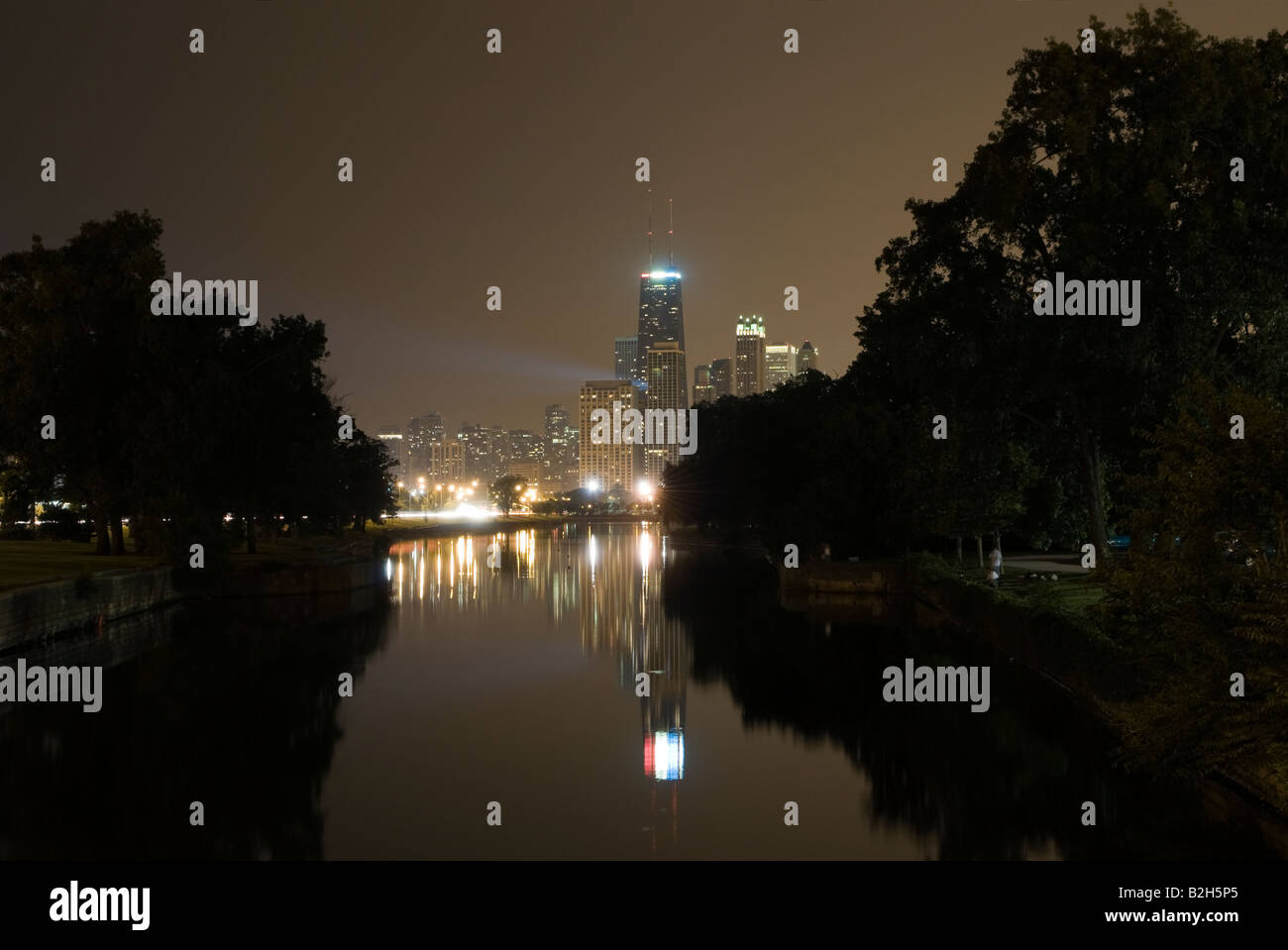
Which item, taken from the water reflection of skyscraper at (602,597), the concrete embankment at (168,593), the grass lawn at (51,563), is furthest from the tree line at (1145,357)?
the grass lawn at (51,563)

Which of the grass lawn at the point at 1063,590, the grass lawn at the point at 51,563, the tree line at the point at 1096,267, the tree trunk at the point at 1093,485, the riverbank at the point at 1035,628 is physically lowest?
the riverbank at the point at 1035,628

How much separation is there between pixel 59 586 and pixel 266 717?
41.5ft

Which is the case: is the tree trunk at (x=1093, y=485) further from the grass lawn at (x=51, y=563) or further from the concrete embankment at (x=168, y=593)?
the grass lawn at (x=51, y=563)

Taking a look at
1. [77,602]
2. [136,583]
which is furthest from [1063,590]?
[136,583]

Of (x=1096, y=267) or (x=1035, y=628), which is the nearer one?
(x=1035, y=628)

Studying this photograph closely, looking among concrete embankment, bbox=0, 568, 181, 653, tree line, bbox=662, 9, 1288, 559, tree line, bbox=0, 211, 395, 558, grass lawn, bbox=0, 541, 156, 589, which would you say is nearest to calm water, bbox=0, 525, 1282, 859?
concrete embankment, bbox=0, 568, 181, 653

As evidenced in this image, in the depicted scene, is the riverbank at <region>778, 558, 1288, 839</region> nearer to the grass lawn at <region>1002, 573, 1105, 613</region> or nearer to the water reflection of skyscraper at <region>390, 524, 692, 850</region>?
the grass lawn at <region>1002, 573, 1105, 613</region>

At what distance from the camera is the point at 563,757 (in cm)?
1895

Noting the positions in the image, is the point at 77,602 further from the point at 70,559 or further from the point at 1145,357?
the point at 1145,357

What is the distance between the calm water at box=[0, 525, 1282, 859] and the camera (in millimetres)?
14188

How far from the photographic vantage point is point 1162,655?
16.2 meters

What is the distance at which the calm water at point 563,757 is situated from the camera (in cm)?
1419
